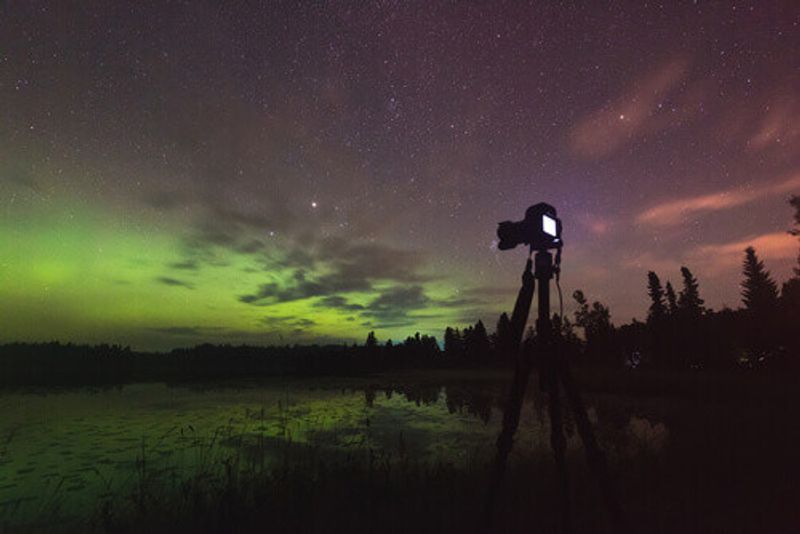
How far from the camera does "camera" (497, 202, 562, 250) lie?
427 centimetres

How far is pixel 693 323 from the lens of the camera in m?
58.9

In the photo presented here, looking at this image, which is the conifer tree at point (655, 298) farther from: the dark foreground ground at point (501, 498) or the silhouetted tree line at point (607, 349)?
the dark foreground ground at point (501, 498)

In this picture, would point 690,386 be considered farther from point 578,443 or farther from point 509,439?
point 509,439

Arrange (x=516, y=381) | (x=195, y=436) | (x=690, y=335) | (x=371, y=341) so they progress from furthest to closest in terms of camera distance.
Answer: (x=371, y=341), (x=690, y=335), (x=195, y=436), (x=516, y=381)

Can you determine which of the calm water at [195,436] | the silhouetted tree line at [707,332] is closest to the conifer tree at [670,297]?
the silhouetted tree line at [707,332]

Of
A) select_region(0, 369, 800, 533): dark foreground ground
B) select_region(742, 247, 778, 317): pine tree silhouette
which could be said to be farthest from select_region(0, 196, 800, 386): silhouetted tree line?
select_region(0, 369, 800, 533): dark foreground ground

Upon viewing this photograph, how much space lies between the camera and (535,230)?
13.9 feet

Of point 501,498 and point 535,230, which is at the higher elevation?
point 535,230

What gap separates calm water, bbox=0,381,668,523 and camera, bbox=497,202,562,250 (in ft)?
25.0

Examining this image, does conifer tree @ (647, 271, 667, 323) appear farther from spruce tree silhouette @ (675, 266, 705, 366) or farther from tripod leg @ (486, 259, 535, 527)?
tripod leg @ (486, 259, 535, 527)

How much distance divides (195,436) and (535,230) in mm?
15181

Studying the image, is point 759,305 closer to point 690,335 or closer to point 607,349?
point 690,335

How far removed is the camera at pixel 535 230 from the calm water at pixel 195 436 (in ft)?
25.0

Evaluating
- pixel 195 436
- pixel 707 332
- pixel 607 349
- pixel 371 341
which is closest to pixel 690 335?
pixel 707 332
